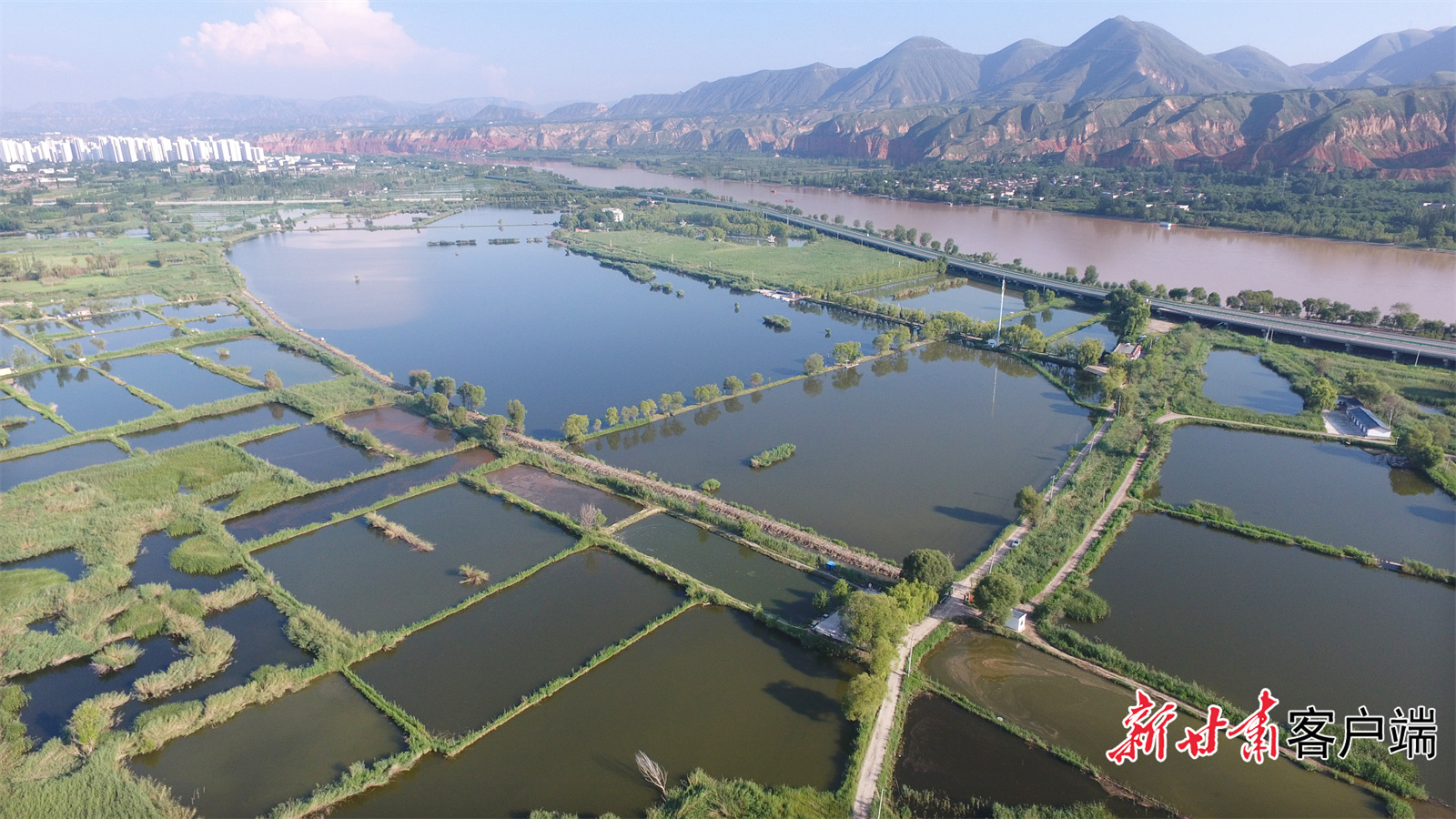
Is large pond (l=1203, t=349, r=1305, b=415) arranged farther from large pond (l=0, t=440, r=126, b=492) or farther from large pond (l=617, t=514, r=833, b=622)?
large pond (l=0, t=440, r=126, b=492)

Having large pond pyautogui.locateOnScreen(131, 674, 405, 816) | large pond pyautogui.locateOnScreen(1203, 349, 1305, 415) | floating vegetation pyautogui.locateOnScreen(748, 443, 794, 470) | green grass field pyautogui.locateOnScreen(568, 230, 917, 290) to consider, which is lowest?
large pond pyautogui.locateOnScreen(131, 674, 405, 816)

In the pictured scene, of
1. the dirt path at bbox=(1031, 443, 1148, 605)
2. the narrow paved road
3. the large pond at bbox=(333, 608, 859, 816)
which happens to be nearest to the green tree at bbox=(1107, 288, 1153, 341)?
the dirt path at bbox=(1031, 443, 1148, 605)

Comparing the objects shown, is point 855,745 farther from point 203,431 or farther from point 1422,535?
point 203,431

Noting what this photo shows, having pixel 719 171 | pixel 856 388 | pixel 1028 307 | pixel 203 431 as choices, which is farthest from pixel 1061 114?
pixel 203 431

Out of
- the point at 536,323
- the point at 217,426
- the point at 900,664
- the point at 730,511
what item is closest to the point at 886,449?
the point at 730,511

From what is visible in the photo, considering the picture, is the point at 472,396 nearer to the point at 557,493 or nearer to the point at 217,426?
the point at 557,493

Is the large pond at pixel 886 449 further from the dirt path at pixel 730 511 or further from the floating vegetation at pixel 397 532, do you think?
the floating vegetation at pixel 397 532

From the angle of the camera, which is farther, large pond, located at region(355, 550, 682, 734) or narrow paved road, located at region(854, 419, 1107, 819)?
large pond, located at region(355, 550, 682, 734)

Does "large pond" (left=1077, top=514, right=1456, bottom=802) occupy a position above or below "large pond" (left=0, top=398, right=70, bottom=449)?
below

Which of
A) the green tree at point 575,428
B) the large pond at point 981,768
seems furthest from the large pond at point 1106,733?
the green tree at point 575,428
